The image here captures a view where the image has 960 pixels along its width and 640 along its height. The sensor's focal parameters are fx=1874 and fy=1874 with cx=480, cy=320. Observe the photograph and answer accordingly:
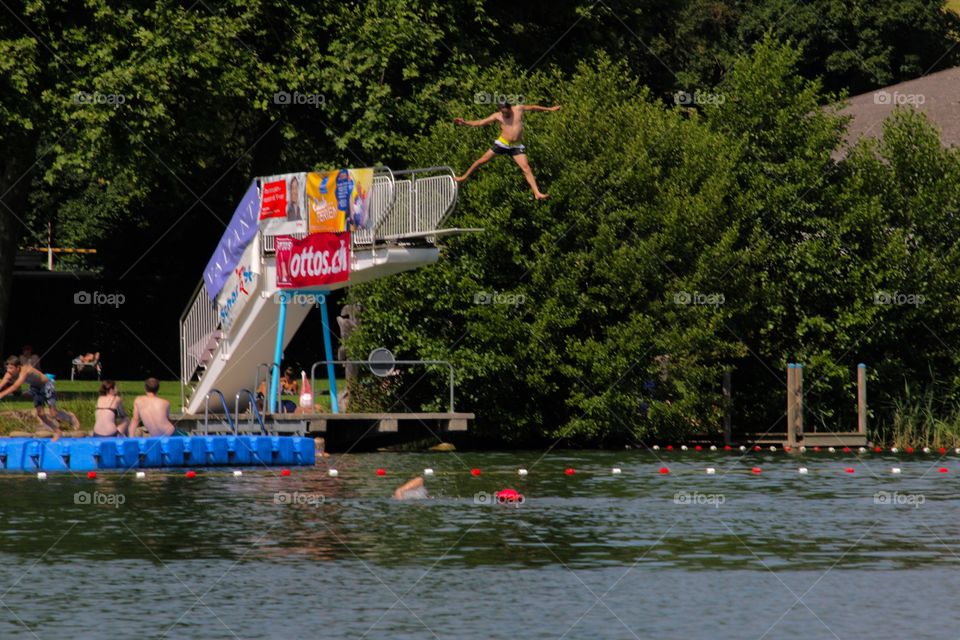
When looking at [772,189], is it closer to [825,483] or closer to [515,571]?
[825,483]

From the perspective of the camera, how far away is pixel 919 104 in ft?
197

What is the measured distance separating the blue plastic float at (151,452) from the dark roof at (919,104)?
2664 cm

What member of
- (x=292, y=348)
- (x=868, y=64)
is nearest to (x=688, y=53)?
(x=868, y=64)

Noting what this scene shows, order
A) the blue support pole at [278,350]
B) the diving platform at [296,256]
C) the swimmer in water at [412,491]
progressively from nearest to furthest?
the swimmer in water at [412,491]
the diving platform at [296,256]
the blue support pole at [278,350]

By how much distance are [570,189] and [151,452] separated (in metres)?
12.1

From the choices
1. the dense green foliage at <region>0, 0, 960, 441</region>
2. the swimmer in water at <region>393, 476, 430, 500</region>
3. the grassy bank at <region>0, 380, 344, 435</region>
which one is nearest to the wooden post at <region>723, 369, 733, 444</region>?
the dense green foliage at <region>0, 0, 960, 441</region>

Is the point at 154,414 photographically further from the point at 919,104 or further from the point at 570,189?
the point at 919,104

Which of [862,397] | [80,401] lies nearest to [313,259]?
[80,401]

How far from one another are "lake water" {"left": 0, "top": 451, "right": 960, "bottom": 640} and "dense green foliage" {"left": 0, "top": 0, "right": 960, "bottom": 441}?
7977 millimetres

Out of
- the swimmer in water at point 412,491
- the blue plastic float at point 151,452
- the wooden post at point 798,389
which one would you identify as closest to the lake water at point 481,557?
the swimmer in water at point 412,491

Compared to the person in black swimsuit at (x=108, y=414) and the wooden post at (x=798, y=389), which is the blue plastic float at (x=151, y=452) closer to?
the person in black swimsuit at (x=108, y=414)

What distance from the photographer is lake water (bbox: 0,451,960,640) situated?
58.5 feet

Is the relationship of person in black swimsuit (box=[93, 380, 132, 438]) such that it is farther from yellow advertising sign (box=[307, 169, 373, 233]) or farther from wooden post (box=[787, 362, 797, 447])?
wooden post (box=[787, 362, 797, 447])

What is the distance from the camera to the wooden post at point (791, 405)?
4219 cm
